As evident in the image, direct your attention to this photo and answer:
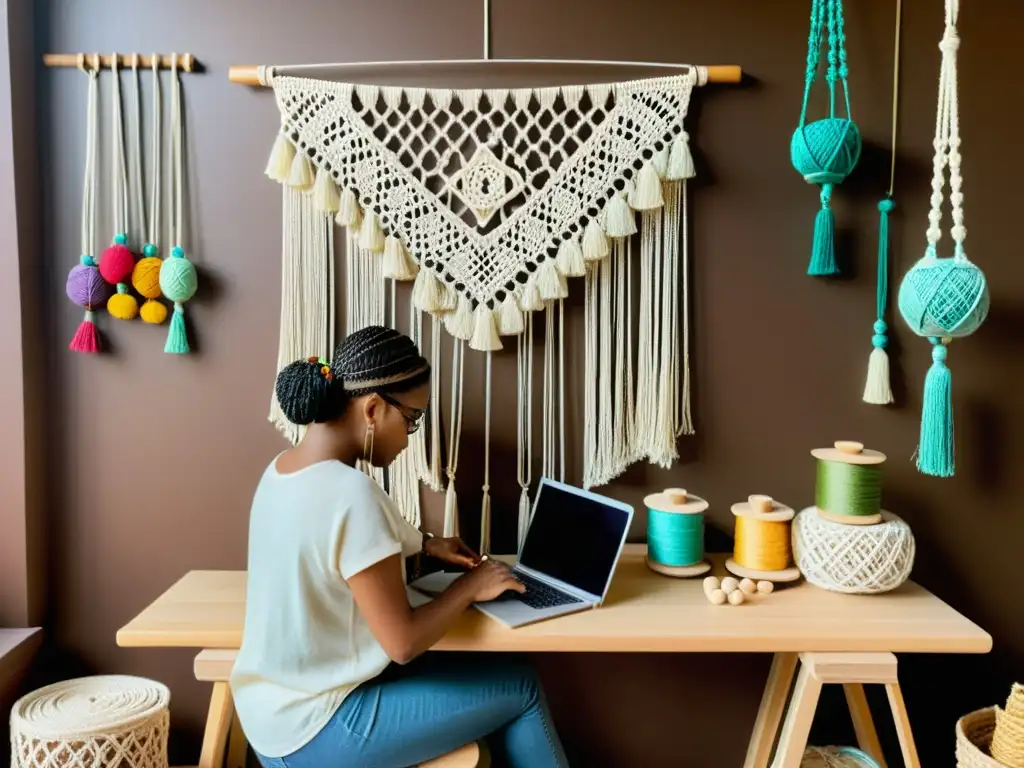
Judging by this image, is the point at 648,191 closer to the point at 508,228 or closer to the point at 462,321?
the point at 508,228

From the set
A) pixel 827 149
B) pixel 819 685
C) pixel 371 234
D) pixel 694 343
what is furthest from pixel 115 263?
pixel 819 685

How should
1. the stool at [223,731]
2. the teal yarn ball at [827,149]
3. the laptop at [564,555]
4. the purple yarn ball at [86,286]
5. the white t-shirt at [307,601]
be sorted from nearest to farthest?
the white t-shirt at [307,601]
the stool at [223,731]
the laptop at [564,555]
the teal yarn ball at [827,149]
the purple yarn ball at [86,286]

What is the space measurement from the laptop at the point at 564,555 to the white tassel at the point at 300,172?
799mm

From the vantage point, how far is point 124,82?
1857mm

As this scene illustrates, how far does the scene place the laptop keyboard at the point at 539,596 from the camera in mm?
1607

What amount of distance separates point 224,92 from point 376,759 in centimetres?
139

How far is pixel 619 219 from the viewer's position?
1.79m

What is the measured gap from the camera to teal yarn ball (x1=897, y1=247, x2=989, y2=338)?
166 cm

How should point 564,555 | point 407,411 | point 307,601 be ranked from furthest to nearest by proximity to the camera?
point 564,555 < point 407,411 < point 307,601

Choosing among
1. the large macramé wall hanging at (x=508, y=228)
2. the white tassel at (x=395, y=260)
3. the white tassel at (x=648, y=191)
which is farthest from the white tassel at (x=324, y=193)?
the white tassel at (x=648, y=191)

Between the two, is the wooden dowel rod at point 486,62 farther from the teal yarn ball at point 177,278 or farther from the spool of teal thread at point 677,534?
the spool of teal thread at point 677,534

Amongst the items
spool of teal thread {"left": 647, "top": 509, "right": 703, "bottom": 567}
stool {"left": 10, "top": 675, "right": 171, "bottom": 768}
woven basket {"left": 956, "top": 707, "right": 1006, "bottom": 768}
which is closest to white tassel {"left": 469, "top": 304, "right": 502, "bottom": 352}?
spool of teal thread {"left": 647, "top": 509, "right": 703, "bottom": 567}

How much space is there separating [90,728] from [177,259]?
3.07ft

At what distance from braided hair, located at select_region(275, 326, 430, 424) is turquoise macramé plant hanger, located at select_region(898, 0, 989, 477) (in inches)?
39.0
